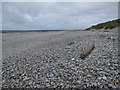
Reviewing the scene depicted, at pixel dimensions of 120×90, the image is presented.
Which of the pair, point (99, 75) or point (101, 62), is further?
point (101, 62)

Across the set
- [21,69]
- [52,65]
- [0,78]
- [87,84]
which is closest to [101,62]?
[87,84]

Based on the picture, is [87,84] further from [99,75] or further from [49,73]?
[49,73]

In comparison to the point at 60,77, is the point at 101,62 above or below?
above

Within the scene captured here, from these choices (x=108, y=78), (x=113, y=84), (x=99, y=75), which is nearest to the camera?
(x=113, y=84)

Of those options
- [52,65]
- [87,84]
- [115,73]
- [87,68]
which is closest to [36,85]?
[52,65]

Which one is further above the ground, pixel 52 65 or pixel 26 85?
pixel 52 65

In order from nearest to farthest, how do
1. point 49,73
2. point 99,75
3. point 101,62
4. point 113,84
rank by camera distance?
point 113,84, point 99,75, point 49,73, point 101,62

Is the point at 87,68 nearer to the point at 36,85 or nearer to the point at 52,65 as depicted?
the point at 52,65

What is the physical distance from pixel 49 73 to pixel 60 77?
70 centimetres

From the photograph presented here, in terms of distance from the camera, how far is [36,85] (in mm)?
3908

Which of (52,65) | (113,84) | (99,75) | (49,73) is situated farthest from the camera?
(52,65)

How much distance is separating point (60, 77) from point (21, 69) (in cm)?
265

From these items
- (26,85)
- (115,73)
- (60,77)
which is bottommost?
(26,85)

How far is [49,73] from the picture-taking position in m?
4.54
